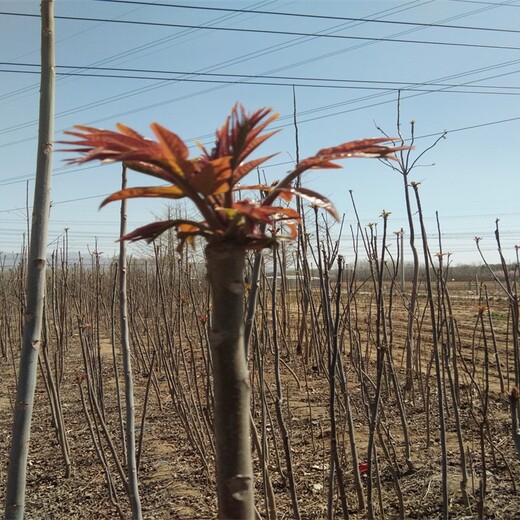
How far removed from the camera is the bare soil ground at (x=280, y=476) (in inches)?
81.7

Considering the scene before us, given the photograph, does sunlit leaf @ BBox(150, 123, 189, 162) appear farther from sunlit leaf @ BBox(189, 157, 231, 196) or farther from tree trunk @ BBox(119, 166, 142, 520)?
tree trunk @ BBox(119, 166, 142, 520)

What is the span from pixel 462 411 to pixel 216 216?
343 cm

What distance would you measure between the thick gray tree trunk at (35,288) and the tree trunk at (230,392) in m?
0.54

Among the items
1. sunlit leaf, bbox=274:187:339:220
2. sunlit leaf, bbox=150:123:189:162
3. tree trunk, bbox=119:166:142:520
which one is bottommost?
tree trunk, bbox=119:166:142:520

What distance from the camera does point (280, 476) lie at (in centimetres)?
234

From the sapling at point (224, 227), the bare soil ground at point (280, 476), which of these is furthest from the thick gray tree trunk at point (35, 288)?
the bare soil ground at point (280, 476)

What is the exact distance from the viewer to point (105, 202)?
0.40 meters

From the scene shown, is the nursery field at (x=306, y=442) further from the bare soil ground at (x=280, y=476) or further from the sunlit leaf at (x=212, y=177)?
the sunlit leaf at (x=212, y=177)

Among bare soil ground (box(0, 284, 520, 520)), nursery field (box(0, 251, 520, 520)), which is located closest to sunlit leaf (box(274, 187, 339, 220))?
nursery field (box(0, 251, 520, 520))

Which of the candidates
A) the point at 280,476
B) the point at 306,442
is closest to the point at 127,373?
the point at 280,476

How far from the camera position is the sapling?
1.20ft

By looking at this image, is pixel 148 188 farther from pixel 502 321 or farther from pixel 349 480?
pixel 502 321

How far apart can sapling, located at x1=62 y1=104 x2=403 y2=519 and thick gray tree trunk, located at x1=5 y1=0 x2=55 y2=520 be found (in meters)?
0.48

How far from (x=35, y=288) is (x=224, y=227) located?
56 centimetres
